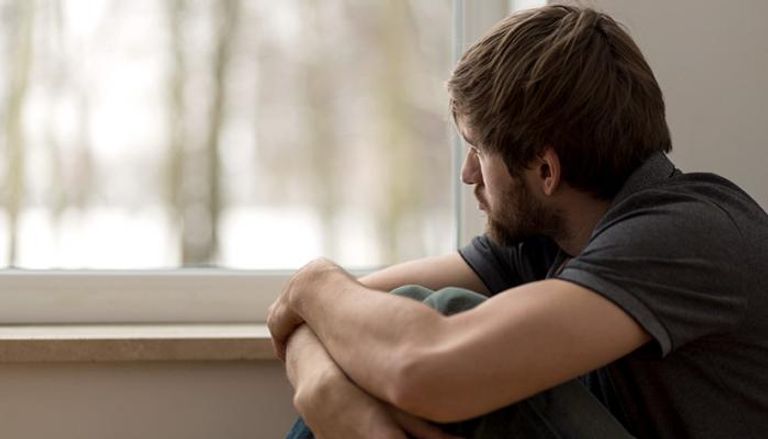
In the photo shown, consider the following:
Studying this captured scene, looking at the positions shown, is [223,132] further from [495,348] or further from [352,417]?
[495,348]

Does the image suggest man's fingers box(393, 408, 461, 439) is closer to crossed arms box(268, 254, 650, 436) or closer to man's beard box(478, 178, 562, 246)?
crossed arms box(268, 254, 650, 436)

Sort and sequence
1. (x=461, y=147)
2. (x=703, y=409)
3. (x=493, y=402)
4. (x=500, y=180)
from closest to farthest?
(x=493, y=402) → (x=703, y=409) → (x=500, y=180) → (x=461, y=147)

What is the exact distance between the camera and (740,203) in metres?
1.36

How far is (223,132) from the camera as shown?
201cm

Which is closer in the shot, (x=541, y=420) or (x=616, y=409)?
(x=541, y=420)

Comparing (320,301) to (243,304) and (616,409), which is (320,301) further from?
(243,304)

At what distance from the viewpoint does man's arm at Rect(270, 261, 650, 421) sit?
3.97 ft

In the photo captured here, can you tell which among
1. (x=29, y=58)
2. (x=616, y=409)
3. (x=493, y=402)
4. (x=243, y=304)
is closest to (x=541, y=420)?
(x=493, y=402)

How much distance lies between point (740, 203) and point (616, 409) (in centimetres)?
27

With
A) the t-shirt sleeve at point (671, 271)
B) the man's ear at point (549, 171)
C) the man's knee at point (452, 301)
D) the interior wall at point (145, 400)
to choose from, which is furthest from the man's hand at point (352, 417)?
the interior wall at point (145, 400)

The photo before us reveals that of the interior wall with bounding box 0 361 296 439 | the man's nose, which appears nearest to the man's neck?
the man's nose

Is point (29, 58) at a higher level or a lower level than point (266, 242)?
higher

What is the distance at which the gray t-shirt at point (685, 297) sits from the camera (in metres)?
1.25

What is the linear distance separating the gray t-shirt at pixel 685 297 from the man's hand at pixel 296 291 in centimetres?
31
